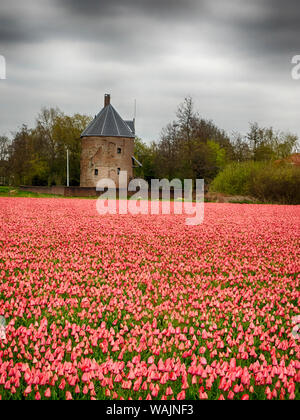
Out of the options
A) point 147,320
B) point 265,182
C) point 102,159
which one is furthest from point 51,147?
point 147,320

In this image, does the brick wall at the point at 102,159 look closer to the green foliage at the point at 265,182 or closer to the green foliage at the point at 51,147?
the green foliage at the point at 51,147

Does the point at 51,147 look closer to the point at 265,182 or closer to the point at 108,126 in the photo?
the point at 108,126

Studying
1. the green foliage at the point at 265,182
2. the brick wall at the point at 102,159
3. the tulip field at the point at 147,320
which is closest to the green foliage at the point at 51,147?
the brick wall at the point at 102,159

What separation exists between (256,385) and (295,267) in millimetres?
5038

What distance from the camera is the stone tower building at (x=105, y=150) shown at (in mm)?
68438

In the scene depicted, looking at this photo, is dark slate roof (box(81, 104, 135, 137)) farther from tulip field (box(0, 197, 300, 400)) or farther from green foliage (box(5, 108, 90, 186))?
tulip field (box(0, 197, 300, 400))

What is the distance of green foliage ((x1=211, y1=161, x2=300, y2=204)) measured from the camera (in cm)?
3716

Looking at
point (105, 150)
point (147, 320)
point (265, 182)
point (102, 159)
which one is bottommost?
point (147, 320)

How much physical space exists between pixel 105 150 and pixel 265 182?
1438 inches

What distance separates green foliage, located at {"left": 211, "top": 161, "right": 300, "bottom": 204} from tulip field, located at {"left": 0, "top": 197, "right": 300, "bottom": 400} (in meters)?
28.4

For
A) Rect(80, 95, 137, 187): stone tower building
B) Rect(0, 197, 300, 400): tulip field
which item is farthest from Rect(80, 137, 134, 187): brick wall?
Rect(0, 197, 300, 400): tulip field

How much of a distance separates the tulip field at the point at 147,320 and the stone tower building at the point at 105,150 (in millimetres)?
58906

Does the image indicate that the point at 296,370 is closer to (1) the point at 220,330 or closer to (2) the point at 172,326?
(1) the point at 220,330

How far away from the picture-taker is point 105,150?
226 feet
